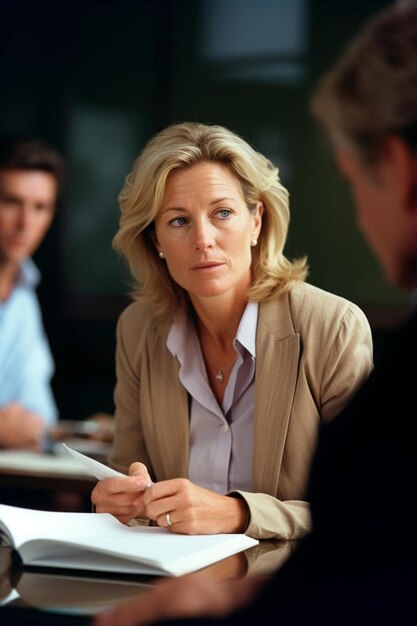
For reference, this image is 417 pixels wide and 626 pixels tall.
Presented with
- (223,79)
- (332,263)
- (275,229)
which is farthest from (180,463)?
(223,79)

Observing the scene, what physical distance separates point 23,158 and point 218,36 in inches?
58.3

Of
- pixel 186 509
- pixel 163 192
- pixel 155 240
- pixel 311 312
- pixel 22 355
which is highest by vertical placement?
pixel 163 192

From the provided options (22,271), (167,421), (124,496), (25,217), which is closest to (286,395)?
(167,421)

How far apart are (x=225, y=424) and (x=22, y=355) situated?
247cm

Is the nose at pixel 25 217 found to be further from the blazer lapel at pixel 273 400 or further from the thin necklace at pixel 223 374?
the blazer lapel at pixel 273 400

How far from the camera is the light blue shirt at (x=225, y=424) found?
2094 mm

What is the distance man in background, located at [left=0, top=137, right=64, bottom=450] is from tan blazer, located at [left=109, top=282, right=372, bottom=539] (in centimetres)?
212

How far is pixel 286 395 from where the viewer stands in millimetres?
1966

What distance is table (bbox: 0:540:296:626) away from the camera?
1.33m

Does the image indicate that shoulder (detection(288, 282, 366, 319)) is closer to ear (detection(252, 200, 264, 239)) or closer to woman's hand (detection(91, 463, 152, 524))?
ear (detection(252, 200, 264, 239))

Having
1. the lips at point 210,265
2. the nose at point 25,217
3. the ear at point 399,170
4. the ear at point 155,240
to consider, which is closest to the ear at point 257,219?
the lips at point 210,265

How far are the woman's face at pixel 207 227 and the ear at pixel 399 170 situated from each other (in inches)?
31.5

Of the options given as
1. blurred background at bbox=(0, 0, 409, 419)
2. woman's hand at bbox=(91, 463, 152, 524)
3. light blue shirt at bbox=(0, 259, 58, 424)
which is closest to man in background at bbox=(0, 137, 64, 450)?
light blue shirt at bbox=(0, 259, 58, 424)

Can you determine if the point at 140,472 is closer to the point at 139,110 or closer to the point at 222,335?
the point at 222,335
